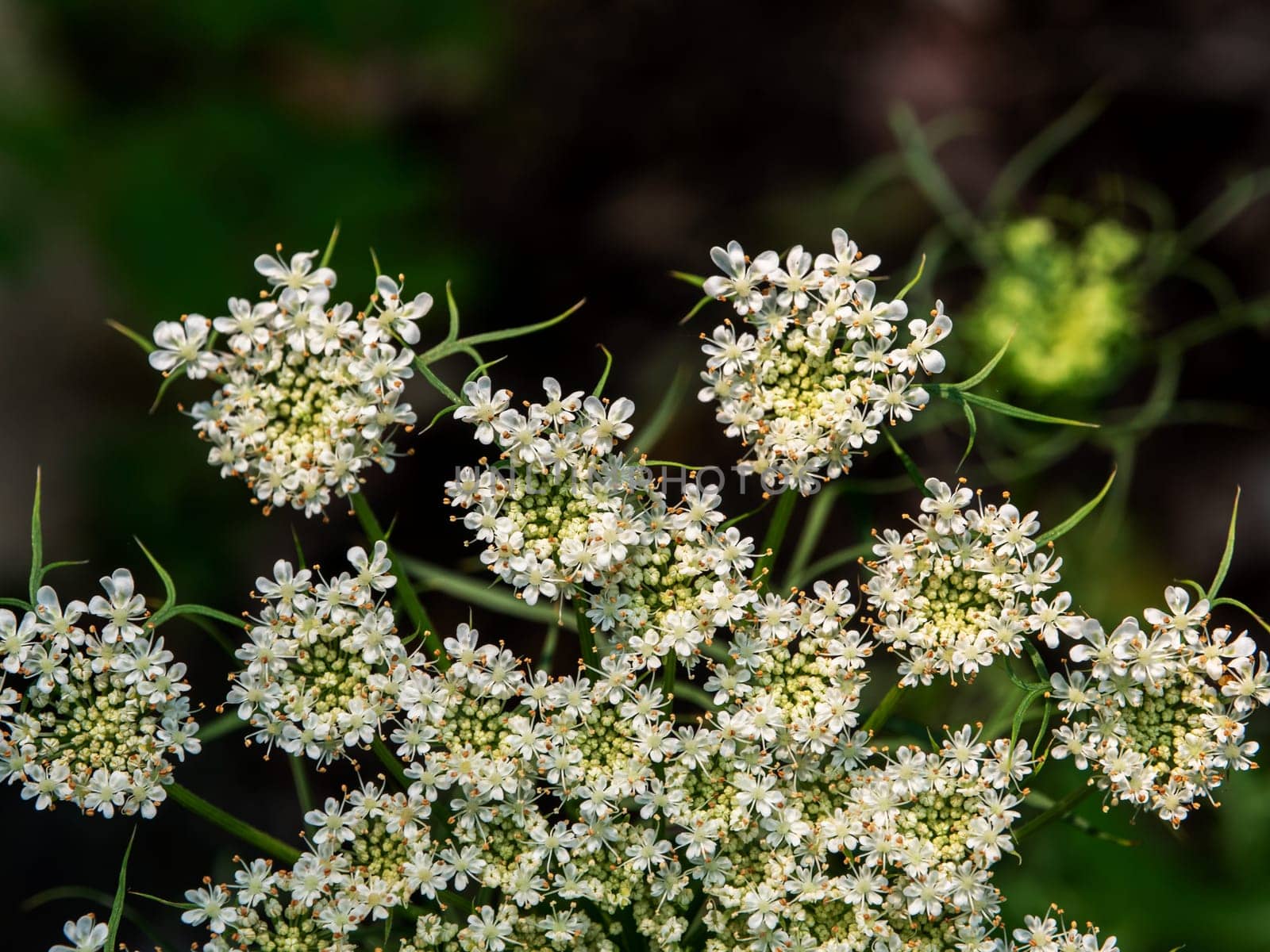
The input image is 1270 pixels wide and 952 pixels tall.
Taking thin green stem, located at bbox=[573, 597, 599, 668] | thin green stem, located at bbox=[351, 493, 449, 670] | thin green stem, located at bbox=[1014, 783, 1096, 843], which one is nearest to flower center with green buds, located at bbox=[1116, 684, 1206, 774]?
thin green stem, located at bbox=[1014, 783, 1096, 843]

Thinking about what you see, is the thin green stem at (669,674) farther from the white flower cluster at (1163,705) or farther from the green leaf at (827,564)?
the white flower cluster at (1163,705)

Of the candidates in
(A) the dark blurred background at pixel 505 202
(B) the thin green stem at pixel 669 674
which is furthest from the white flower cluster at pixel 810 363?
(A) the dark blurred background at pixel 505 202

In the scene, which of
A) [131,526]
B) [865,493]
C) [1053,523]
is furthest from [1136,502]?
[131,526]

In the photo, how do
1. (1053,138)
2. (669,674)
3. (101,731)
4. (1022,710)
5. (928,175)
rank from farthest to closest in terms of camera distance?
(1053,138)
(928,175)
(669,674)
(101,731)
(1022,710)

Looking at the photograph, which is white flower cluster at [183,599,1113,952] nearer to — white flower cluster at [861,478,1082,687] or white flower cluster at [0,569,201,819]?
white flower cluster at [861,478,1082,687]

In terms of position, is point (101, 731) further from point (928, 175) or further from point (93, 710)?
point (928, 175)

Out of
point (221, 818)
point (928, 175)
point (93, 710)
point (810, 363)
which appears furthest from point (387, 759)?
point (928, 175)
